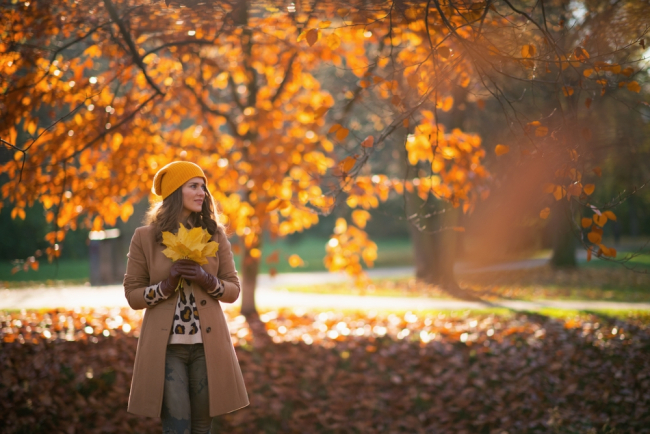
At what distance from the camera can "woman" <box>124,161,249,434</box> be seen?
9.69 ft

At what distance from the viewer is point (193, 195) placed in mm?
3180

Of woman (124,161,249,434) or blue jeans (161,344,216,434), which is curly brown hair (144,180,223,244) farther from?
blue jeans (161,344,216,434)

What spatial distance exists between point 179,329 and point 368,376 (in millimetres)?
4002

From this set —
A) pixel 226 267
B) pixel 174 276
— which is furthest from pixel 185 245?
pixel 226 267

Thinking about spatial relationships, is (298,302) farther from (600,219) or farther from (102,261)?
(600,219)

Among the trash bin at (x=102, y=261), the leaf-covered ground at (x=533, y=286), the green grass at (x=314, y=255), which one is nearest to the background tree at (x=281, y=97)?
the leaf-covered ground at (x=533, y=286)

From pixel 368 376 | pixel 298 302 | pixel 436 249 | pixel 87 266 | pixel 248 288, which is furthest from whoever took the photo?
pixel 87 266

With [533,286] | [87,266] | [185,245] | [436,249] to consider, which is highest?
[185,245]

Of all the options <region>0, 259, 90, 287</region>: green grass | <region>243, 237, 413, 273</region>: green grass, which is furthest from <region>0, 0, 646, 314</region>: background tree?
<region>0, 259, 90, 287</region>: green grass

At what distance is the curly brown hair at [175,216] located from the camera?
3154 millimetres

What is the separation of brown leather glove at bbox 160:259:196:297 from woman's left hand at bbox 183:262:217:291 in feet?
0.05

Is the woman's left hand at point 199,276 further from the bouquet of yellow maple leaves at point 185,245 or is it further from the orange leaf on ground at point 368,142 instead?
the orange leaf on ground at point 368,142

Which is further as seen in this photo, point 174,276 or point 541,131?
point 541,131

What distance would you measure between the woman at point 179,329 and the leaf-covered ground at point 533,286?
10.2 m
